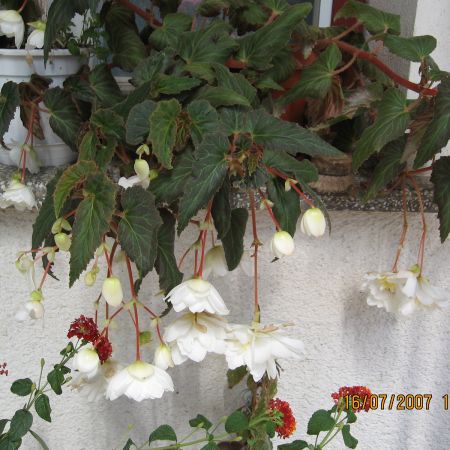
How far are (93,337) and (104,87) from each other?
13.3 inches

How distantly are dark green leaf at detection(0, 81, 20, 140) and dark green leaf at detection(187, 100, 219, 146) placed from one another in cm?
23

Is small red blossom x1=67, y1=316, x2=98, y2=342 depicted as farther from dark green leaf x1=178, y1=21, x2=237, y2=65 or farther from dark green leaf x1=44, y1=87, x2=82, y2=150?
dark green leaf x1=178, y1=21, x2=237, y2=65

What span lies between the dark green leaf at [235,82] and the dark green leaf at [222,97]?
0.02 metres

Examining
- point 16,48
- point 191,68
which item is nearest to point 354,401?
point 191,68

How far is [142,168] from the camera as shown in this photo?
0.60 metres

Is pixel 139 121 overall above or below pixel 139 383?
above

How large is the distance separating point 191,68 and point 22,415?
1.71 feet

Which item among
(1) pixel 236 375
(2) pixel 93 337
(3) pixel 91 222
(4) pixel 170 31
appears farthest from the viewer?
(1) pixel 236 375

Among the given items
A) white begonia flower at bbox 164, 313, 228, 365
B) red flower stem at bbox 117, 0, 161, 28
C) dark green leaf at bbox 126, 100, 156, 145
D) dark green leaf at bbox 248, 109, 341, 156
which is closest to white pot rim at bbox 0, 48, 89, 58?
red flower stem at bbox 117, 0, 161, 28

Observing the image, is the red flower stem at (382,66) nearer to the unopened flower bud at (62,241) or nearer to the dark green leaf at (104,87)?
the dark green leaf at (104,87)

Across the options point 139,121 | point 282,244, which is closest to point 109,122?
point 139,121

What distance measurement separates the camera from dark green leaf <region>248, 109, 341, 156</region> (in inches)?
23.6

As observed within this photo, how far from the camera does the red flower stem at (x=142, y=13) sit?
77 centimetres

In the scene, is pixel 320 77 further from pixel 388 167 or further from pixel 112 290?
pixel 112 290
